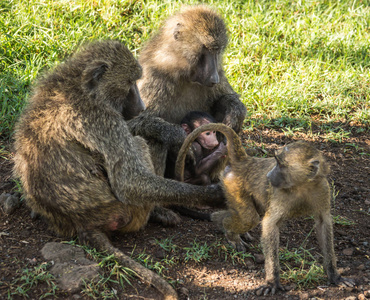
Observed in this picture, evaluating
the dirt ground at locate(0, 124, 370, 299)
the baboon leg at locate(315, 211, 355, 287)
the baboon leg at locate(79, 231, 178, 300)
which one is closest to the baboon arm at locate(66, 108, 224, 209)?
the baboon leg at locate(79, 231, 178, 300)

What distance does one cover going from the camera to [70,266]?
350 cm

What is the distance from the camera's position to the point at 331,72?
678 centimetres

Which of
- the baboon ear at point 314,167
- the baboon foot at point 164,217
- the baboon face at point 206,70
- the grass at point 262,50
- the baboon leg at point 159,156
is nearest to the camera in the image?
the baboon ear at point 314,167

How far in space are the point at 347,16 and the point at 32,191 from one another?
5404 millimetres

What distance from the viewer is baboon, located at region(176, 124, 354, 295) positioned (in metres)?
3.42

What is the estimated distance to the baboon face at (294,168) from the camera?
3396 millimetres

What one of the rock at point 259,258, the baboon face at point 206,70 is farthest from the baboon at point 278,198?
the baboon face at point 206,70

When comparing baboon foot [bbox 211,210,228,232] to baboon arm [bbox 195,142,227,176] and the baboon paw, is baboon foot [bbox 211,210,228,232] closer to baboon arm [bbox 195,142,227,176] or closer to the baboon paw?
baboon arm [bbox 195,142,227,176]

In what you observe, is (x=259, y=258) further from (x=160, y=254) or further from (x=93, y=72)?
(x=93, y=72)

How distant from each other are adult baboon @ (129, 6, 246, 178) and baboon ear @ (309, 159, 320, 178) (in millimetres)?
1327

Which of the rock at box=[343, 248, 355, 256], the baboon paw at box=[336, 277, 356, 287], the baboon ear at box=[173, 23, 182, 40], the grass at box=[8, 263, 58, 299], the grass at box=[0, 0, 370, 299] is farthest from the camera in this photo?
the grass at box=[0, 0, 370, 299]

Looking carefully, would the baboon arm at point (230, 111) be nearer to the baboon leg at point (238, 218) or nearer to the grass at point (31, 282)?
the baboon leg at point (238, 218)

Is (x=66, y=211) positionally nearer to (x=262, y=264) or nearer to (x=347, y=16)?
(x=262, y=264)

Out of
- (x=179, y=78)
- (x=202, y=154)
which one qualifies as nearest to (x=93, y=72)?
(x=179, y=78)
